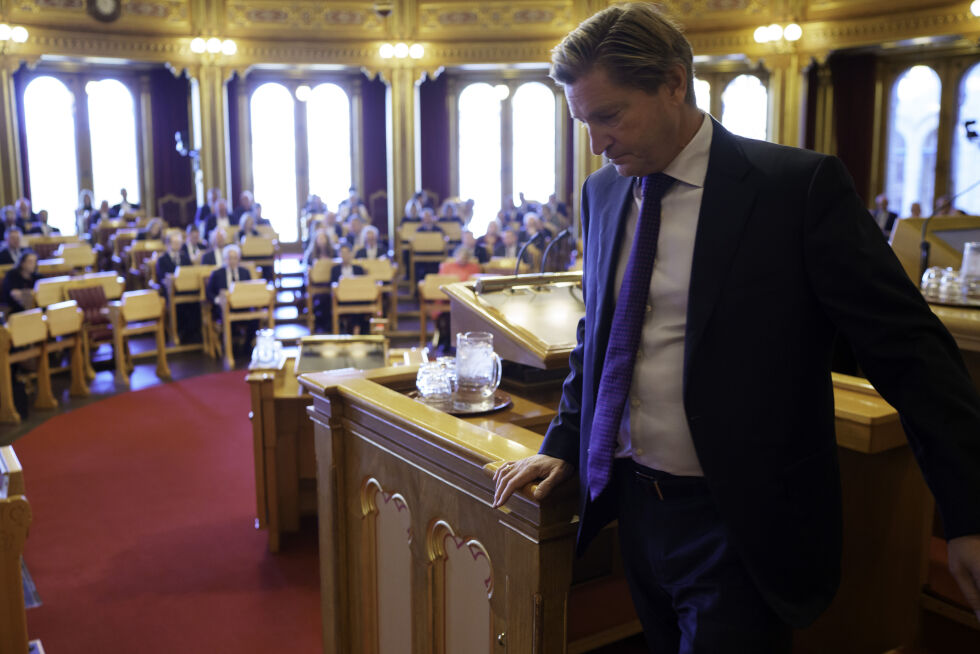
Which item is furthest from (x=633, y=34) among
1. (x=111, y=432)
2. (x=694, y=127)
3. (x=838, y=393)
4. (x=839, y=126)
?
(x=839, y=126)

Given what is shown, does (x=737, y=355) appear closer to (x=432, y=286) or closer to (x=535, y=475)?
(x=535, y=475)

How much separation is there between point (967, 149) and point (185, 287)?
10633 millimetres

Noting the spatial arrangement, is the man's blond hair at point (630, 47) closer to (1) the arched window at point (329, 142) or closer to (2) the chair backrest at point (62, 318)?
Answer: (2) the chair backrest at point (62, 318)

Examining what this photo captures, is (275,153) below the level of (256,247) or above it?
above

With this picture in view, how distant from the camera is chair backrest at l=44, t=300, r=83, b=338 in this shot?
7086 mm

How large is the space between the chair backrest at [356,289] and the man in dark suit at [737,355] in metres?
8.03

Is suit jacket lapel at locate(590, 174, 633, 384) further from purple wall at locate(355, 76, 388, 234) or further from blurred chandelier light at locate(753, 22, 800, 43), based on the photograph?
purple wall at locate(355, 76, 388, 234)

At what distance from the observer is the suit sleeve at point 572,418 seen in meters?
1.53

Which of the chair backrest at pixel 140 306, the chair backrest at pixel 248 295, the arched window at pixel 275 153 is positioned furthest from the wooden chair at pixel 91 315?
the arched window at pixel 275 153

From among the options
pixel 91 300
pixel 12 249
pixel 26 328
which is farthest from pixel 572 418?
pixel 12 249

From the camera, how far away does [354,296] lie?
30.4ft

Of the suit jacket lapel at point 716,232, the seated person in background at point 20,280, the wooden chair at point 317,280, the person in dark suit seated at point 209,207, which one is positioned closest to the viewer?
the suit jacket lapel at point 716,232

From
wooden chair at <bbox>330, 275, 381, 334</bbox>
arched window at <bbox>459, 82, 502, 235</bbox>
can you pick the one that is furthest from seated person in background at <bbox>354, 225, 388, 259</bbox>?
arched window at <bbox>459, 82, 502, 235</bbox>

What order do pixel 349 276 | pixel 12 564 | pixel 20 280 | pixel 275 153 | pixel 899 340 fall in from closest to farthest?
pixel 899 340 < pixel 12 564 < pixel 20 280 < pixel 349 276 < pixel 275 153
